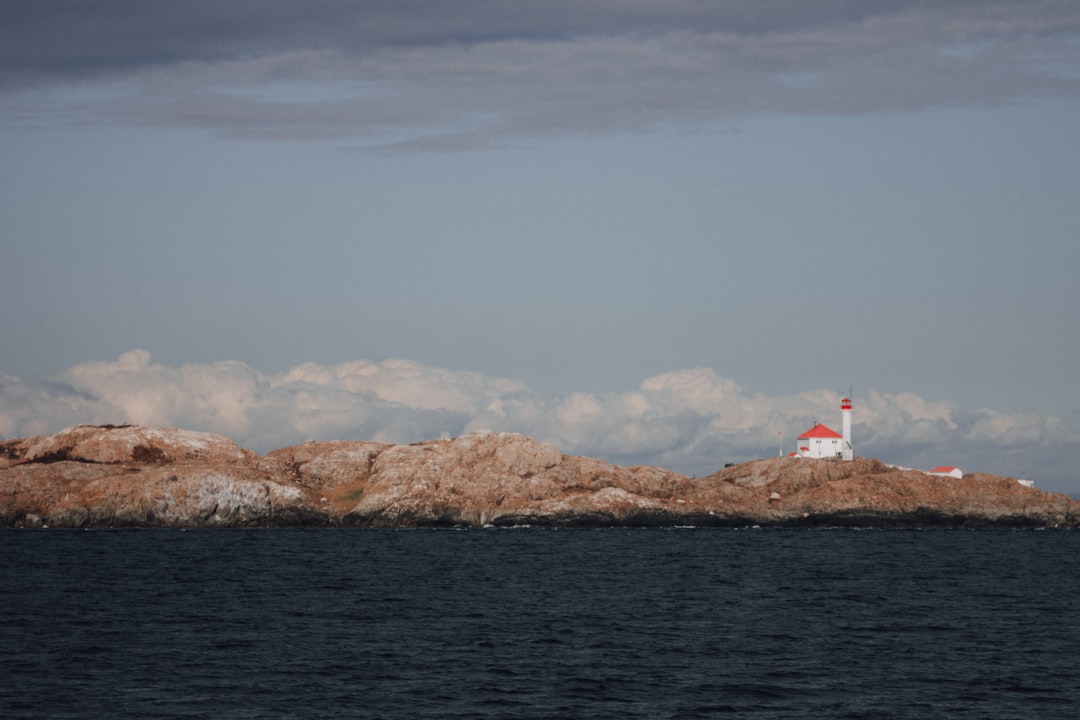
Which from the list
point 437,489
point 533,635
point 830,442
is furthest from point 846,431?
point 533,635

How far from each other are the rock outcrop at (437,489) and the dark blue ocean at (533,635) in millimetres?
40589

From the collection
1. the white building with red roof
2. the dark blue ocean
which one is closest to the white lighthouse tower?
the white building with red roof

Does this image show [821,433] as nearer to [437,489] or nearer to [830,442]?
[830,442]

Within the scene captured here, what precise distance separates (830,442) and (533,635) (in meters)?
143

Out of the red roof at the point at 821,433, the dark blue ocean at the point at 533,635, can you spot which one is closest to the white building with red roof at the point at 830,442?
the red roof at the point at 821,433

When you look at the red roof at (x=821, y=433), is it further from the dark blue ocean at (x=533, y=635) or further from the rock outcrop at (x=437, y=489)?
the dark blue ocean at (x=533, y=635)

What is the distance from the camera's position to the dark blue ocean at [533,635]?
44.4 m

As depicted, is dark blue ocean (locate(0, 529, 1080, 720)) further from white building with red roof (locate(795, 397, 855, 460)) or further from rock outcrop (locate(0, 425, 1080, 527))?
white building with red roof (locate(795, 397, 855, 460))

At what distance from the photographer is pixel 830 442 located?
640ft

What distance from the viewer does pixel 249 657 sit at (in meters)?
53.2

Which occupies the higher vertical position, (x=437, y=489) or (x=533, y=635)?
(x=437, y=489)

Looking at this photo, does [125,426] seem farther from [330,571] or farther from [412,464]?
[330,571]

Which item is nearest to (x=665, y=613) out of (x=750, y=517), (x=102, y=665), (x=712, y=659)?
(x=712, y=659)

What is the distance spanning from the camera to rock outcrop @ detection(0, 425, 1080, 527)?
155 meters
